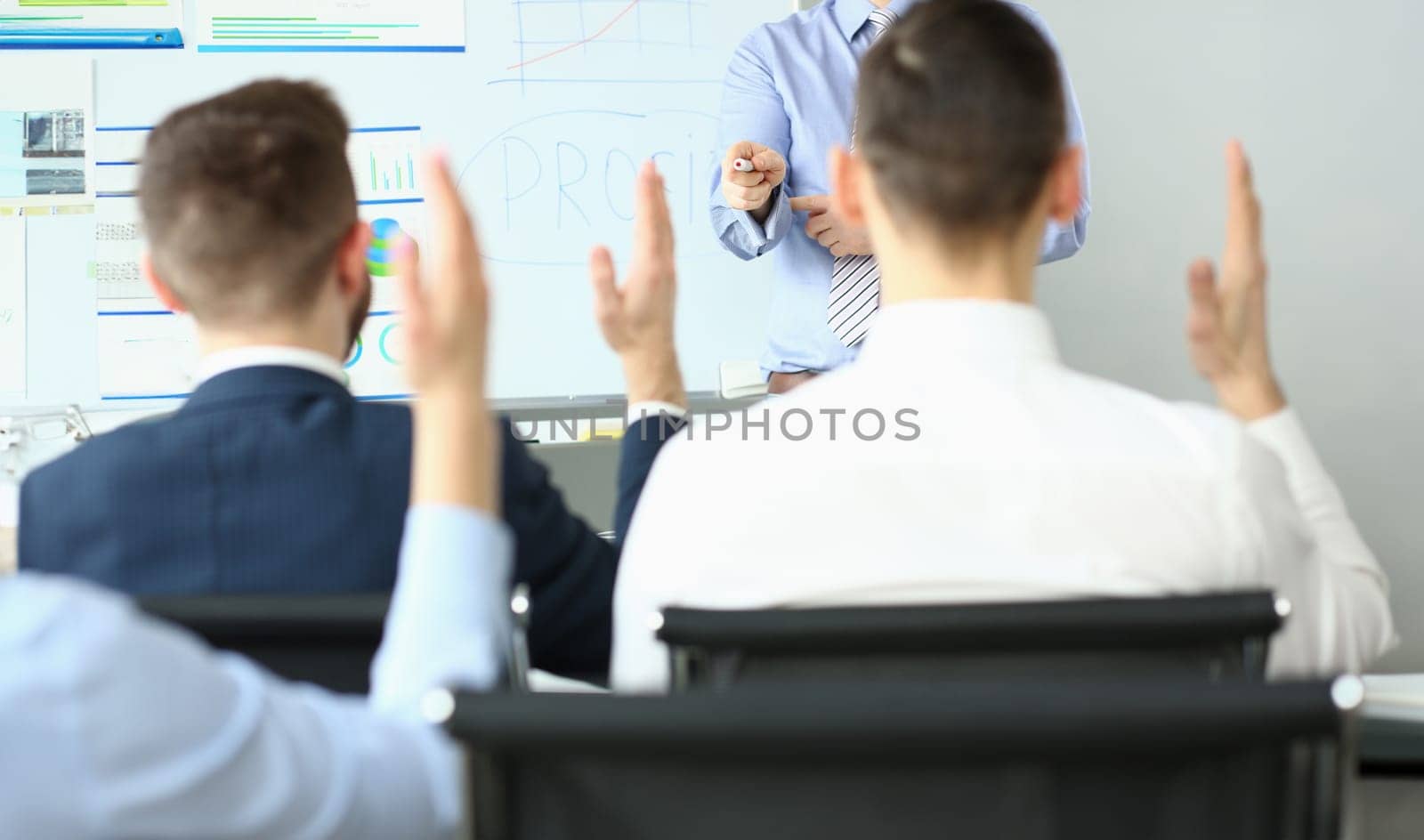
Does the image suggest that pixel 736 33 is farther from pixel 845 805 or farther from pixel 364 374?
pixel 845 805

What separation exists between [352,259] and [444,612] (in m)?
0.79

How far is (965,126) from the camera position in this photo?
3.96 feet

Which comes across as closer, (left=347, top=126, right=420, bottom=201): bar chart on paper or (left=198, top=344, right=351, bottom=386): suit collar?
(left=198, top=344, right=351, bottom=386): suit collar

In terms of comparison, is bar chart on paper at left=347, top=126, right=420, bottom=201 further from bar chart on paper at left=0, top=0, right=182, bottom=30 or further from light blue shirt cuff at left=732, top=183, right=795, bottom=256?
light blue shirt cuff at left=732, top=183, right=795, bottom=256

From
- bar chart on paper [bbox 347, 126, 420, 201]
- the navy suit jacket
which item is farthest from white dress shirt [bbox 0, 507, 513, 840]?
bar chart on paper [bbox 347, 126, 420, 201]

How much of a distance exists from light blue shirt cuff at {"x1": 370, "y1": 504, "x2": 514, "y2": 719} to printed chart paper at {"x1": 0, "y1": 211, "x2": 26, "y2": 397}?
111 inches

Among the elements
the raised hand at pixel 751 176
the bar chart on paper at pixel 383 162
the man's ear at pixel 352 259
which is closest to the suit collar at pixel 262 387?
the man's ear at pixel 352 259

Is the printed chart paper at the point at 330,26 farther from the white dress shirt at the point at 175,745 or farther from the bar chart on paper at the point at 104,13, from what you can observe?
the white dress shirt at the point at 175,745

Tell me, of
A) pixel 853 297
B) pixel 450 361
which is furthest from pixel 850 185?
pixel 853 297

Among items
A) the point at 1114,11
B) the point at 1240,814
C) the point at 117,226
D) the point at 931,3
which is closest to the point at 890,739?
the point at 1240,814

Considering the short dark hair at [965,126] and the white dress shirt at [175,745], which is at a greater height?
the short dark hair at [965,126]

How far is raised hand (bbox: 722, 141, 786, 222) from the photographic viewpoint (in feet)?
8.36

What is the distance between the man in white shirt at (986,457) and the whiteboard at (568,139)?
2.18 metres

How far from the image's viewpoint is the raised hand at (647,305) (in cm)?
129
